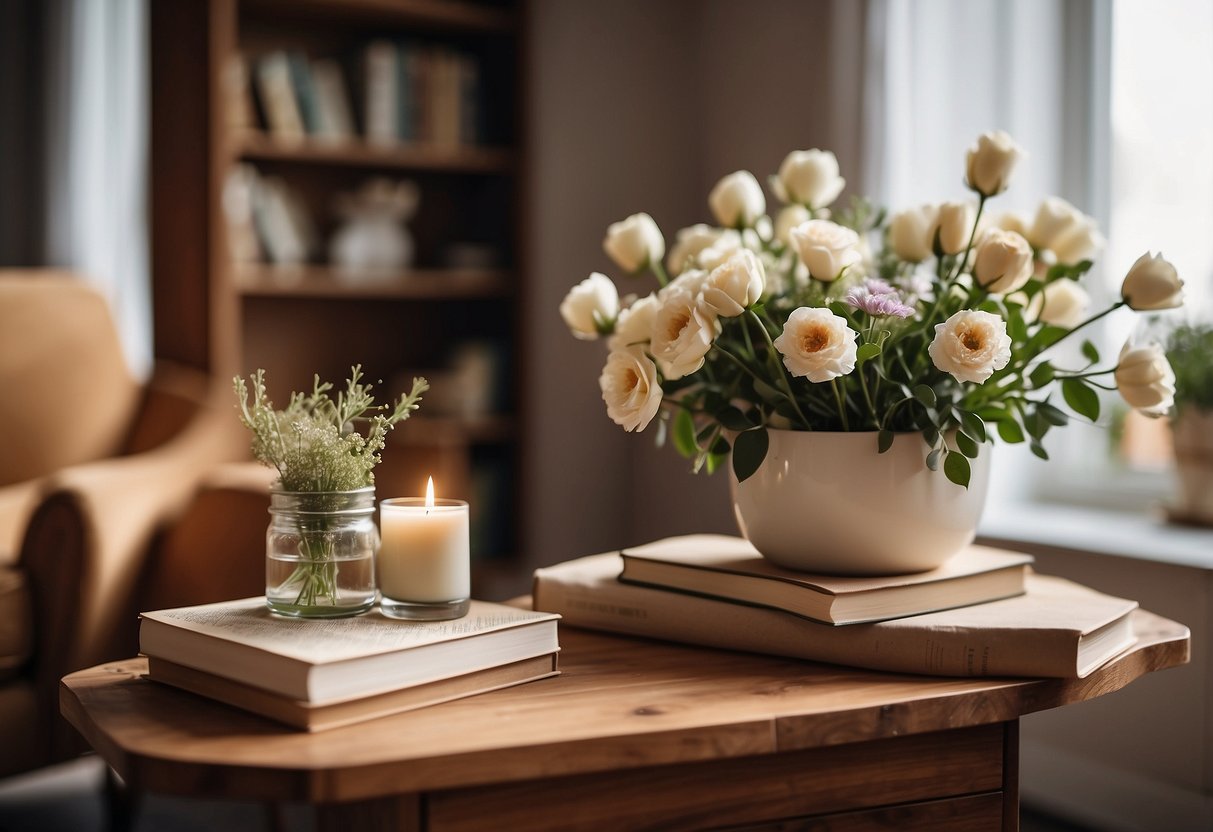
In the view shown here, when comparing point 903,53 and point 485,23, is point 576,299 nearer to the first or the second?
point 903,53

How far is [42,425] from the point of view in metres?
2.17

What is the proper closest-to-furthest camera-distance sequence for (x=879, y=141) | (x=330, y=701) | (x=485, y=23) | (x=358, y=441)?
(x=330, y=701), (x=358, y=441), (x=879, y=141), (x=485, y=23)

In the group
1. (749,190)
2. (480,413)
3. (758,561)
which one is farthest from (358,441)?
(480,413)

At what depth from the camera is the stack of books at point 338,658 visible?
0.77 metres

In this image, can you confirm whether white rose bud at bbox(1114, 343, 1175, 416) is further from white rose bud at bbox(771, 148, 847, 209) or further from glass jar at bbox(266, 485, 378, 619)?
glass jar at bbox(266, 485, 378, 619)

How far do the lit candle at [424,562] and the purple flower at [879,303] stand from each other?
14.4 inches

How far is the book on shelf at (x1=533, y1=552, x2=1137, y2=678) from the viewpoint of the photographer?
3.02ft

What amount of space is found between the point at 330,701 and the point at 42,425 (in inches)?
65.6

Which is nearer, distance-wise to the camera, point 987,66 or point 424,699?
point 424,699

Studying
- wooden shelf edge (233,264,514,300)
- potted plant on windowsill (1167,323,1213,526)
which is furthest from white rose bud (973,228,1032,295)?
wooden shelf edge (233,264,514,300)

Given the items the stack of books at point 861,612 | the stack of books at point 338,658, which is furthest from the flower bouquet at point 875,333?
the stack of books at point 338,658

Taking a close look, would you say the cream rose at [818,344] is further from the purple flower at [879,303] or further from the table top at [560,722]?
the table top at [560,722]

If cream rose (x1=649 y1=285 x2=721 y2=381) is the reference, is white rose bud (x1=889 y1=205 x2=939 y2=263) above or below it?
above

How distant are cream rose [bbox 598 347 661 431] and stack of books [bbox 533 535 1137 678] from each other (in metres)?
0.17
